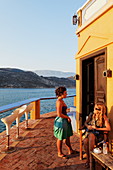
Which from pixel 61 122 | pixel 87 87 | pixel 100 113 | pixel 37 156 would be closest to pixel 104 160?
pixel 100 113

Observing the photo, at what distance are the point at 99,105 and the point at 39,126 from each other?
3294 mm

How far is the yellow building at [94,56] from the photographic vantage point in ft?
10.7

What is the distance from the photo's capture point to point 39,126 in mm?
5590

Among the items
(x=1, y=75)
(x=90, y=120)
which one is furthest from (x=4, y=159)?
(x=1, y=75)

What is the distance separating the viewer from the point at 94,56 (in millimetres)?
4074

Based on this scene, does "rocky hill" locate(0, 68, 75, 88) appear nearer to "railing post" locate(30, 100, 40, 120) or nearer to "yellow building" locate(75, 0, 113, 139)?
"railing post" locate(30, 100, 40, 120)

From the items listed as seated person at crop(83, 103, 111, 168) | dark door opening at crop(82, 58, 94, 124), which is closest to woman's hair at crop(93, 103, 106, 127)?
seated person at crop(83, 103, 111, 168)

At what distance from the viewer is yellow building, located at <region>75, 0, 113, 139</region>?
3.25 metres

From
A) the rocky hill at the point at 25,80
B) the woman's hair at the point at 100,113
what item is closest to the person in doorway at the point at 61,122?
the woman's hair at the point at 100,113

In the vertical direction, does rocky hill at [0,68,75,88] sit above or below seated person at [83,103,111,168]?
above

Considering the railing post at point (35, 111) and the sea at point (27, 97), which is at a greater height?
the railing post at point (35, 111)

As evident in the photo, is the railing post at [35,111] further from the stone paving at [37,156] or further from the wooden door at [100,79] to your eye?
the wooden door at [100,79]

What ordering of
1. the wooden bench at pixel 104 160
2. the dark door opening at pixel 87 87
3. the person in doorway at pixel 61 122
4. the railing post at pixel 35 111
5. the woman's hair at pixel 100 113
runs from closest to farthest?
the wooden bench at pixel 104 160 < the woman's hair at pixel 100 113 < the person in doorway at pixel 61 122 < the dark door opening at pixel 87 87 < the railing post at pixel 35 111

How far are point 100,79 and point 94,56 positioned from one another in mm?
688
